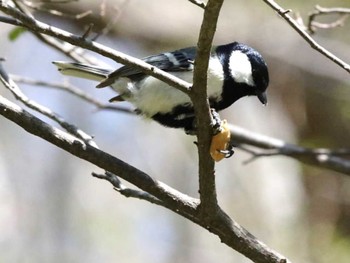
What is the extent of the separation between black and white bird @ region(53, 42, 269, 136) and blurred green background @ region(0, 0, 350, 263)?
5.25 ft

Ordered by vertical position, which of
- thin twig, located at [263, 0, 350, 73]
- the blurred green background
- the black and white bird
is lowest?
the blurred green background

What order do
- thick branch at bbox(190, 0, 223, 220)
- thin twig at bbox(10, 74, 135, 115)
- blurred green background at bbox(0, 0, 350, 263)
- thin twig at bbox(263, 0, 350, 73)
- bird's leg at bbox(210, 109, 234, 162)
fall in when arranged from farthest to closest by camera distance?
blurred green background at bbox(0, 0, 350, 263)
thin twig at bbox(10, 74, 135, 115)
bird's leg at bbox(210, 109, 234, 162)
thin twig at bbox(263, 0, 350, 73)
thick branch at bbox(190, 0, 223, 220)

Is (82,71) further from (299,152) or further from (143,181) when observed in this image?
(299,152)

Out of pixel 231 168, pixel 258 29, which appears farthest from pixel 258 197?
pixel 258 29

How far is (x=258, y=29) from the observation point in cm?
584

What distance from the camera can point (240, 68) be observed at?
3.09m

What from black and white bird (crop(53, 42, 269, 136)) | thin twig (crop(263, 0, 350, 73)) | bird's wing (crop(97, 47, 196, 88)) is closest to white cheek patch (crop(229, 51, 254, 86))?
black and white bird (crop(53, 42, 269, 136))

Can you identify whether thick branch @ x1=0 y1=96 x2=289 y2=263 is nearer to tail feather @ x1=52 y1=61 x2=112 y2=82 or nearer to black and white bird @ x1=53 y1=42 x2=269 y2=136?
black and white bird @ x1=53 y1=42 x2=269 y2=136

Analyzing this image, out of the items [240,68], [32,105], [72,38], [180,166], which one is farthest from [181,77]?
[180,166]

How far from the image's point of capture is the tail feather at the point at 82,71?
3070 millimetres

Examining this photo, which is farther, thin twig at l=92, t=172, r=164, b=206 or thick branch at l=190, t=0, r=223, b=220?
thin twig at l=92, t=172, r=164, b=206

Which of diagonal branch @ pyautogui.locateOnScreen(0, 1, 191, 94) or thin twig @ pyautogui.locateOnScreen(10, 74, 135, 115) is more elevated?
diagonal branch @ pyautogui.locateOnScreen(0, 1, 191, 94)

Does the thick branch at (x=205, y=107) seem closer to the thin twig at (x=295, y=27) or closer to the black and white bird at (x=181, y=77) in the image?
the thin twig at (x=295, y=27)

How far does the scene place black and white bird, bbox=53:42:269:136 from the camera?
114 inches
